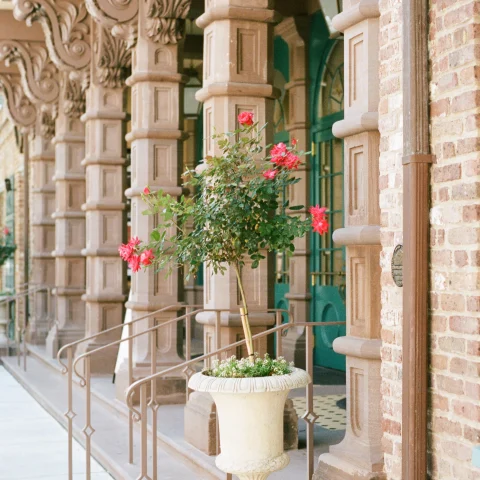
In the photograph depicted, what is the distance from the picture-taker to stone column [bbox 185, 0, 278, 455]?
6.50m

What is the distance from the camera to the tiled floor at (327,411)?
6973mm

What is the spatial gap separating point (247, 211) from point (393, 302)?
0.99 m

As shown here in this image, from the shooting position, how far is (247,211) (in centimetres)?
482

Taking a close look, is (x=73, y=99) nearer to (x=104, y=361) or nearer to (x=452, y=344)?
(x=104, y=361)

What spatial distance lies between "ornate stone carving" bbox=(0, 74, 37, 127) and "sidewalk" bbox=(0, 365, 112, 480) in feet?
18.8

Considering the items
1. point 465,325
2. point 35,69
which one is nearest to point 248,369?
point 465,325

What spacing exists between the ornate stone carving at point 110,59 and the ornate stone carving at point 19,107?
204 inches

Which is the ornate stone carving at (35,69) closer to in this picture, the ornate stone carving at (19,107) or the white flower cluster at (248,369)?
the ornate stone carving at (19,107)

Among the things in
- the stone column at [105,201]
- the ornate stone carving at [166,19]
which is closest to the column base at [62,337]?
the stone column at [105,201]

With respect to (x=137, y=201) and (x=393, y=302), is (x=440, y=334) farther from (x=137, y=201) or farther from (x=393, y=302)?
(x=137, y=201)

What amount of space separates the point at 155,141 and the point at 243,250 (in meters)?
3.75

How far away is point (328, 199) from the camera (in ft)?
32.8

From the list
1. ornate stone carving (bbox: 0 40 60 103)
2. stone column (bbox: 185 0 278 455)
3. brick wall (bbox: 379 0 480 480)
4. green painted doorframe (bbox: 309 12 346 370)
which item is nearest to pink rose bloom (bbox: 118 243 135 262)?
stone column (bbox: 185 0 278 455)

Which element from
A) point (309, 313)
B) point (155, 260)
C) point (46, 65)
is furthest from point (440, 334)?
point (46, 65)
